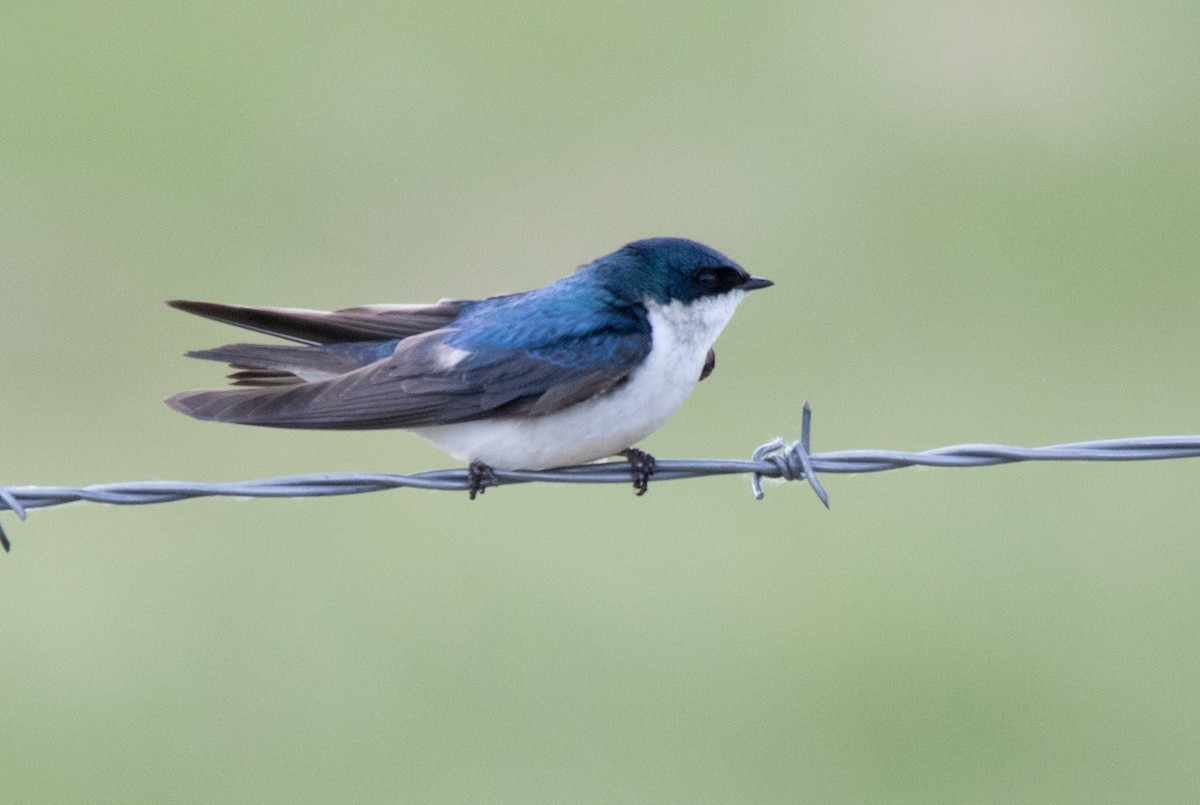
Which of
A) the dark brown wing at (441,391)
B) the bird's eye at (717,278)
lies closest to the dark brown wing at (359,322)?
the dark brown wing at (441,391)

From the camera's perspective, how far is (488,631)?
7836mm

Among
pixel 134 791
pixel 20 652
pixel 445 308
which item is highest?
pixel 445 308

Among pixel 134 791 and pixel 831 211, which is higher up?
pixel 831 211

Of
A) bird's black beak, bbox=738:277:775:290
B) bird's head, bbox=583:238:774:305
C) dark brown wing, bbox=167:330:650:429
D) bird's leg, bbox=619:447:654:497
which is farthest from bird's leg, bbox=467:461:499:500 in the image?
bird's black beak, bbox=738:277:775:290

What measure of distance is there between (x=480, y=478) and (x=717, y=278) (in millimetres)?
879

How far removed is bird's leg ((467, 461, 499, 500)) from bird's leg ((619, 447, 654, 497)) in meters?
0.35

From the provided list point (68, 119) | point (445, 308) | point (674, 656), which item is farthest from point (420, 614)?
point (68, 119)

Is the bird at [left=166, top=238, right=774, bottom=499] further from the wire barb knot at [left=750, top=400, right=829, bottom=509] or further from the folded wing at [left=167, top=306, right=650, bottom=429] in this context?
the wire barb knot at [left=750, top=400, right=829, bottom=509]

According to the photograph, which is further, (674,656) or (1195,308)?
(1195,308)

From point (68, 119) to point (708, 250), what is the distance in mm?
10490

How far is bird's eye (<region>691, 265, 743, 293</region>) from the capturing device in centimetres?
512

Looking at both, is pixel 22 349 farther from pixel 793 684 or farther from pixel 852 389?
pixel 793 684

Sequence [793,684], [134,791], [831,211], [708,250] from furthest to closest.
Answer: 1. [831,211]
2. [793,684]
3. [134,791]
4. [708,250]

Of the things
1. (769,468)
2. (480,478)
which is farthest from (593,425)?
(769,468)
